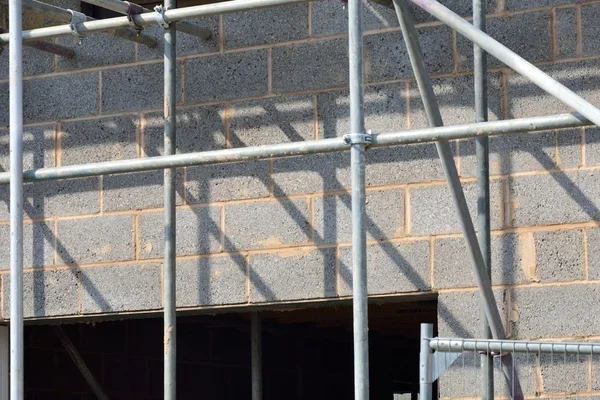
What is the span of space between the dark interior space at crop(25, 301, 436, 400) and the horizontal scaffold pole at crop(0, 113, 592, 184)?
2681 millimetres

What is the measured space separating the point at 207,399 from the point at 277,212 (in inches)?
207

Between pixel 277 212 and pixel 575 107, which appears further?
pixel 277 212

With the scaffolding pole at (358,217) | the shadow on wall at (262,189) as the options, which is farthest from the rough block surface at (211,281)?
the scaffolding pole at (358,217)

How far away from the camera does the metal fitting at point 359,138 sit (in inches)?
228

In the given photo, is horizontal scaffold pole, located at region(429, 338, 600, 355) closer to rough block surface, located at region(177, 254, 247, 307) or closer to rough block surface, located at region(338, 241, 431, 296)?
rough block surface, located at region(338, 241, 431, 296)

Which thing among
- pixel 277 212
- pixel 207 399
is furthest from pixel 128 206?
pixel 207 399

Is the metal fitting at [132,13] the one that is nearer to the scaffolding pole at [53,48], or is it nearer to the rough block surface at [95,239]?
the scaffolding pole at [53,48]

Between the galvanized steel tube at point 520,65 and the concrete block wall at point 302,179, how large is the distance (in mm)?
1062

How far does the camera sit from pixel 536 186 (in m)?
6.62

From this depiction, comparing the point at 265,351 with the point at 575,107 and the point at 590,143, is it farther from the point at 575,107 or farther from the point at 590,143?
the point at 575,107

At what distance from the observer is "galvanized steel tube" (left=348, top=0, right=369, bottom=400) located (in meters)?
5.66

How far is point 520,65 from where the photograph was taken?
18.0 feet

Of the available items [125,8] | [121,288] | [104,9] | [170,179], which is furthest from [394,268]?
[104,9]

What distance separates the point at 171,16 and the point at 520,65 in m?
2.10
